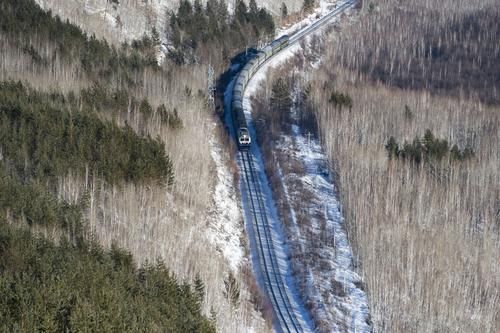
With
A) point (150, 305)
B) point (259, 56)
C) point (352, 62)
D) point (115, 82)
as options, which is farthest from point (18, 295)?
point (352, 62)

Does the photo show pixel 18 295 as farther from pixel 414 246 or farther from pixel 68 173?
pixel 414 246

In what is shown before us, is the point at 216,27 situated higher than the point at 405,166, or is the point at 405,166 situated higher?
the point at 216,27

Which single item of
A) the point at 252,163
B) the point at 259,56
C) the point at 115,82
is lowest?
the point at 252,163

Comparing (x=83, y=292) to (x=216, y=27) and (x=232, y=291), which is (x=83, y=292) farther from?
(x=216, y=27)

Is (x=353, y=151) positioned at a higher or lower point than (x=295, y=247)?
higher

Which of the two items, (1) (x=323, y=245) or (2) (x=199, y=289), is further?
(1) (x=323, y=245)

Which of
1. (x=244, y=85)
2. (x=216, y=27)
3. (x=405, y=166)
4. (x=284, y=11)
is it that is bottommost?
(x=405, y=166)

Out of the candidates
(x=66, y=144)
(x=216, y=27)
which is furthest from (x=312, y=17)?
(x=66, y=144)

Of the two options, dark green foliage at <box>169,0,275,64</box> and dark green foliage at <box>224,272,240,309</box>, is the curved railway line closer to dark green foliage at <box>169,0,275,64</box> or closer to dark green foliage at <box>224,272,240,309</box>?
dark green foliage at <box>224,272,240,309</box>
